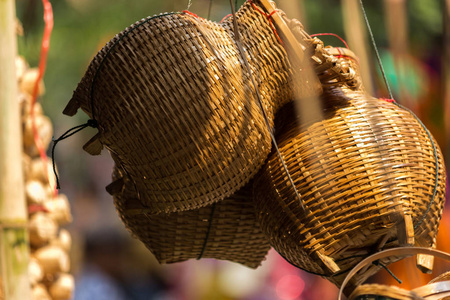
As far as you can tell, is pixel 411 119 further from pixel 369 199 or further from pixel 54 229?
pixel 54 229

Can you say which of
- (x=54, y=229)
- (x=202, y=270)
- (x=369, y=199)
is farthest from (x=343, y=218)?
(x=202, y=270)

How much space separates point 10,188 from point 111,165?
2.31 m

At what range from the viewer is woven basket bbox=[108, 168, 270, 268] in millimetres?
815

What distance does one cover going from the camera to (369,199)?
26.5 inches

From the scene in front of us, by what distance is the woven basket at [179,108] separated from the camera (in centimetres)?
65

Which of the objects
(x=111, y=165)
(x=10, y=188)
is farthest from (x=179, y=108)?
(x=111, y=165)


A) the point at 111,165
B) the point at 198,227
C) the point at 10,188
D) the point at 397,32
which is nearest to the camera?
the point at 10,188

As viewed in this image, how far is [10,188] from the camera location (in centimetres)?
53

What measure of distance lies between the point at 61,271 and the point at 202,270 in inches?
48.2

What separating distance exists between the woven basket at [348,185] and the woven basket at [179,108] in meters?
0.05

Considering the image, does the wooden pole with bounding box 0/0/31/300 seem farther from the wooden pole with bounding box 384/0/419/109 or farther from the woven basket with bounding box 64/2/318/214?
the wooden pole with bounding box 384/0/419/109

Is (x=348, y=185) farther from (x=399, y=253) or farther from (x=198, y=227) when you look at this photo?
(x=198, y=227)

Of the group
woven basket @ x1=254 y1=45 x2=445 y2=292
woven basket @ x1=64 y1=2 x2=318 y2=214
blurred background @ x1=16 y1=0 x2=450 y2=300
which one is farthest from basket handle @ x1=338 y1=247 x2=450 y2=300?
blurred background @ x1=16 y1=0 x2=450 y2=300

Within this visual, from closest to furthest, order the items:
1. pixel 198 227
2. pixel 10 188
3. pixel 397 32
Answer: pixel 10 188, pixel 397 32, pixel 198 227
